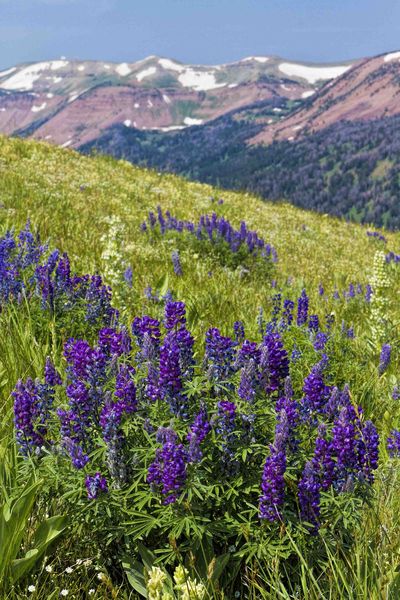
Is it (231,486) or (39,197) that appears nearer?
(231,486)

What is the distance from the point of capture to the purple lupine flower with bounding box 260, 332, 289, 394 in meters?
2.91

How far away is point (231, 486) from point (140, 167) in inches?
712

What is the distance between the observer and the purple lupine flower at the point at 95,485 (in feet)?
8.05

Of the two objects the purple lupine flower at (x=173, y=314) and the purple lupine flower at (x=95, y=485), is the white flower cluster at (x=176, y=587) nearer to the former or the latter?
the purple lupine flower at (x=95, y=485)

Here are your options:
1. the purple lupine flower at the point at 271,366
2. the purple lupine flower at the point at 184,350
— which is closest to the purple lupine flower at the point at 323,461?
the purple lupine flower at the point at 271,366

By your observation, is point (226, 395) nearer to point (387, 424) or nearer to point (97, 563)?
point (97, 563)

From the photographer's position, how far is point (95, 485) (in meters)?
2.46

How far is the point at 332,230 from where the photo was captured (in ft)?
58.7

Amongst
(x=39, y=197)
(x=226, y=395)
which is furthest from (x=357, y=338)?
(x=39, y=197)

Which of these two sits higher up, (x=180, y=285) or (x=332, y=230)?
(x=180, y=285)

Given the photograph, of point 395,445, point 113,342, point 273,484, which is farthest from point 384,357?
point 273,484

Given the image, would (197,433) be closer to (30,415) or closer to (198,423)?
(198,423)

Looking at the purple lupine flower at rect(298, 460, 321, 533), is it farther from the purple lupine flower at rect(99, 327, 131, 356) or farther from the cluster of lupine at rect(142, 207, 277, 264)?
the cluster of lupine at rect(142, 207, 277, 264)

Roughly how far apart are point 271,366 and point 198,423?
0.68 metres
